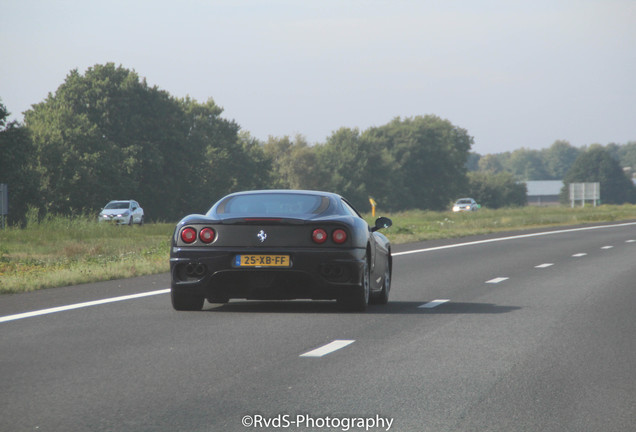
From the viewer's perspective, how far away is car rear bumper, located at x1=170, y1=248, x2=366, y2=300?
1104cm

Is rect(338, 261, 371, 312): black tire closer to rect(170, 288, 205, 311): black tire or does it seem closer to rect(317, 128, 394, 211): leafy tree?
rect(170, 288, 205, 311): black tire

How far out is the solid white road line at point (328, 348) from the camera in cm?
845

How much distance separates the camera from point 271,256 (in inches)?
435

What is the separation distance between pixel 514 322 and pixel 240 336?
2956 millimetres

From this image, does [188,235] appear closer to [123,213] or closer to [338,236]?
[338,236]

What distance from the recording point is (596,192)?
99.6 metres

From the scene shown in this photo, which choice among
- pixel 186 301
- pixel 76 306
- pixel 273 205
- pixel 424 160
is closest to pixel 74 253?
pixel 76 306

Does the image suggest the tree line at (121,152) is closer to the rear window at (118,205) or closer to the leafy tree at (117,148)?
the leafy tree at (117,148)

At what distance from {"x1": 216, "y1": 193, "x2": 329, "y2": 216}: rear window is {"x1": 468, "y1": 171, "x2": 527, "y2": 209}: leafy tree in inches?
5854

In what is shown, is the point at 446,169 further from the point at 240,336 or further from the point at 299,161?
the point at 240,336

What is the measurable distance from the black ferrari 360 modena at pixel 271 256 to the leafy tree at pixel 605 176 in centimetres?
18517

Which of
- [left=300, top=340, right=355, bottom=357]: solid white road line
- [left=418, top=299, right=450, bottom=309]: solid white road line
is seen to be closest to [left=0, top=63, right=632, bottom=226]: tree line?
[left=418, top=299, right=450, bottom=309]: solid white road line

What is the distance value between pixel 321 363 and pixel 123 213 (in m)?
49.6

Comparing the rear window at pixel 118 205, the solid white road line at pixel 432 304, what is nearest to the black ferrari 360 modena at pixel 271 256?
the solid white road line at pixel 432 304
